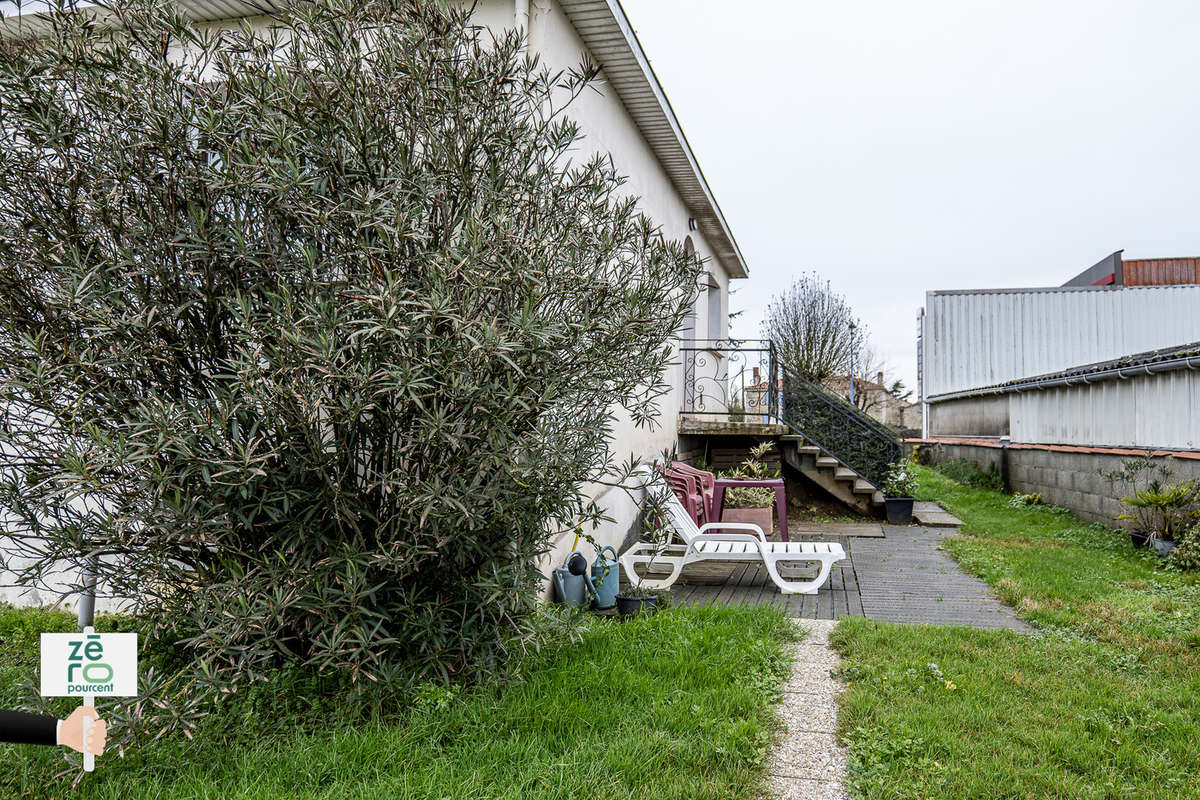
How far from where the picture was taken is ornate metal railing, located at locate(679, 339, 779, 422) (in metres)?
10.2

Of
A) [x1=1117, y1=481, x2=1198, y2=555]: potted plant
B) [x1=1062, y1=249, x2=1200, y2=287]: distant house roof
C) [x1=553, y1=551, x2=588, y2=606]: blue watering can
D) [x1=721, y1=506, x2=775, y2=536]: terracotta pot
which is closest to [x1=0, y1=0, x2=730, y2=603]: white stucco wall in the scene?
[x1=553, y1=551, x2=588, y2=606]: blue watering can

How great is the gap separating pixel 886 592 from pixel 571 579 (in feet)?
8.79

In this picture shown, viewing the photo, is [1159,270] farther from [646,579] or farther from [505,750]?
[505,750]

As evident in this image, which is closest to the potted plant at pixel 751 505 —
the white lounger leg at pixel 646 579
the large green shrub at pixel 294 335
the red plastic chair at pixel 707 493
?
the red plastic chair at pixel 707 493

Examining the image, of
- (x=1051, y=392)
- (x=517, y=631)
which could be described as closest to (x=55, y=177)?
(x=517, y=631)

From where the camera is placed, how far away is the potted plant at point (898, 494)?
975cm

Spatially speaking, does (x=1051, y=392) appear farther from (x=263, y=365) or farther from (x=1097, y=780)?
(x=263, y=365)

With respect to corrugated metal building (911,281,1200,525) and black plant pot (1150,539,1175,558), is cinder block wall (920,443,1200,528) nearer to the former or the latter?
corrugated metal building (911,281,1200,525)

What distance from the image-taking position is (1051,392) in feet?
36.1

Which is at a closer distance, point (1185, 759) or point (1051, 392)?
point (1185, 759)

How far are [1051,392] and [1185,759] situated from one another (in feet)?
30.3

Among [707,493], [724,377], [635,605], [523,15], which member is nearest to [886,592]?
[635,605]

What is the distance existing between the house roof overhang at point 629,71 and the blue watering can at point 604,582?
3.89m

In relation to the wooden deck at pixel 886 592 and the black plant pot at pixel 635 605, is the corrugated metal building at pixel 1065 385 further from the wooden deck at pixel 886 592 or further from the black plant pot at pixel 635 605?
the black plant pot at pixel 635 605
